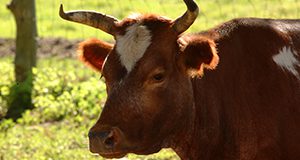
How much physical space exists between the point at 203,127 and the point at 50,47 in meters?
8.51

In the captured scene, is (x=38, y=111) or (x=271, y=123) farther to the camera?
(x=38, y=111)

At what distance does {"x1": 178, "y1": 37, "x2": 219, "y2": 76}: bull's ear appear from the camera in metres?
6.75

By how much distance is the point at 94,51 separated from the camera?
7.38 meters

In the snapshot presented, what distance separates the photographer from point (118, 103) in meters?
6.50

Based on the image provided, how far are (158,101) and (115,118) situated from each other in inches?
14.3

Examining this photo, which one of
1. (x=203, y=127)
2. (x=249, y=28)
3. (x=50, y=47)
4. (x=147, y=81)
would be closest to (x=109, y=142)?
(x=147, y=81)

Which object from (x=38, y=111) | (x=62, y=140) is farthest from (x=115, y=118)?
(x=38, y=111)

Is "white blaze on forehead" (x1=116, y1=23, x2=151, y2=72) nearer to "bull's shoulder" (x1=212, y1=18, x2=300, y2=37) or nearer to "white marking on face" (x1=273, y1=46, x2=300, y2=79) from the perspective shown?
"bull's shoulder" (x1=212, y1=18, x2=300, y2=37)

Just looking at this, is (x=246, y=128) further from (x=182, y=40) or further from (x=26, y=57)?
(x=26, y=57)

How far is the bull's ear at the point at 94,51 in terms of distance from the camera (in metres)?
7.34

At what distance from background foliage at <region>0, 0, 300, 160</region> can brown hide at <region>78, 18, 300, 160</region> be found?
0.76 meters

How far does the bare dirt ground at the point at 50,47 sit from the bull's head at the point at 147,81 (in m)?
7.85

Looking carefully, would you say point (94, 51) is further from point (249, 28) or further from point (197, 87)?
point (249, 28)

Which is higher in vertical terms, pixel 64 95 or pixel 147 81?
pixel 147 81
